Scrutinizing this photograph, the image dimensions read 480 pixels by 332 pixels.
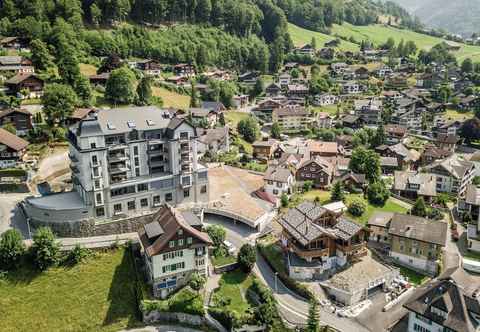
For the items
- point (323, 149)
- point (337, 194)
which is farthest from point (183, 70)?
point (337, 194)

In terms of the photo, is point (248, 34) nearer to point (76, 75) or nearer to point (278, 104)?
point (278, 104)

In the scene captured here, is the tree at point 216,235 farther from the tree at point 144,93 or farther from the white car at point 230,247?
the tree at point 144,93

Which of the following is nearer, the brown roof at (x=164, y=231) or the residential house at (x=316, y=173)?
the brown roof at (x=164, y=231)

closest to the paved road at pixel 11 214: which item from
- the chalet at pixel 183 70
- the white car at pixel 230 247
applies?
the white car at pixel 230 247

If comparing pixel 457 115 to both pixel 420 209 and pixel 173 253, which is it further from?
pixel 173 253

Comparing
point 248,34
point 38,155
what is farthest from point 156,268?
point 248,34

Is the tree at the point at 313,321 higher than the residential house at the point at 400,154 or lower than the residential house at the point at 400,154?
lower

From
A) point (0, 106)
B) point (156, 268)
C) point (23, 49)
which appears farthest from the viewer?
point (23, 49)
